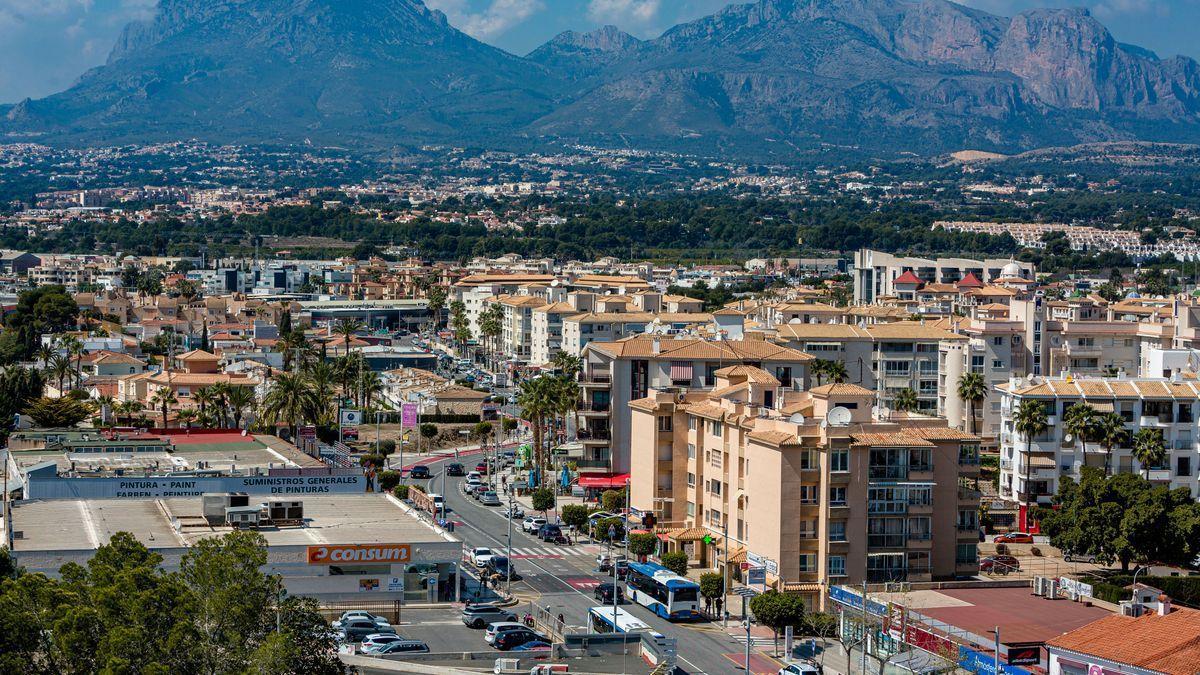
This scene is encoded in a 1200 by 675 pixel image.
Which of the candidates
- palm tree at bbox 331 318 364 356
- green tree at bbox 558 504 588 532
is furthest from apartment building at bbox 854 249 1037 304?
green tree at bbox 558 504 588 532

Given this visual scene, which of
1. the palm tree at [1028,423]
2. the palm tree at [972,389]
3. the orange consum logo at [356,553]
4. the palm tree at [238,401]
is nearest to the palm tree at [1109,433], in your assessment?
the palm tree at [1028,423]

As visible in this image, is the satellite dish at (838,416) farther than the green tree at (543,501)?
No

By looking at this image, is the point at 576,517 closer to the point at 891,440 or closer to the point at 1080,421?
the point at 891,440

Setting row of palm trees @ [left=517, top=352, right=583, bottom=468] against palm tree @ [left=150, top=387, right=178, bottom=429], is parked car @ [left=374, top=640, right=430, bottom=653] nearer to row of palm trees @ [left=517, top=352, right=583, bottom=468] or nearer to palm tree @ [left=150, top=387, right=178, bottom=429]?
row of palm trees @ [left=517, top=352, right=583, bottom=468]

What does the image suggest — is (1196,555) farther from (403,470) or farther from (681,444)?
(403,470)

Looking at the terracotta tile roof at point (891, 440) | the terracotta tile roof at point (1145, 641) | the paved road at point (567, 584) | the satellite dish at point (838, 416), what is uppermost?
the satellite dish at point (838, 416)

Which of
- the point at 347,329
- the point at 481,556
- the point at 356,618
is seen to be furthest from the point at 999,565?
the point at 347,329

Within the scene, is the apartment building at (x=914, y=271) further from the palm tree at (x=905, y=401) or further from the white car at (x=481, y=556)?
the white car at (x=481, y=556)
